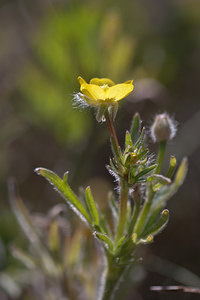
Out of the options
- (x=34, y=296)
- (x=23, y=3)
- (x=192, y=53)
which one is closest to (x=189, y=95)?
(x=192, y=53)

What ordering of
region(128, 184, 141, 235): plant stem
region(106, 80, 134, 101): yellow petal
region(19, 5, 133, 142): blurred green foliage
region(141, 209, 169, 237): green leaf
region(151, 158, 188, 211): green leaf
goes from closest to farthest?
1. region(106, 80, 134, 101): yellow petal
2. region(141, 209, 169, 237): green leaf
3. region(128, 184, 141, 235): plant stem
4. region(151, 158, 188, 211): green leaf
5. region(19, 5, 133, 142): blurred green foliage

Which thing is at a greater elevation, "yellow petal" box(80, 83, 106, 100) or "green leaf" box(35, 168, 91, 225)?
"yellow petal" box(80, 83, 106, 100)

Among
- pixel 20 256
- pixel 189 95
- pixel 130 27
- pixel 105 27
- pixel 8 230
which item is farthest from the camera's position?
pixel 130 27

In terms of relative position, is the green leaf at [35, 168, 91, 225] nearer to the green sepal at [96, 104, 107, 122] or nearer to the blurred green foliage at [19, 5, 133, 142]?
the green sepal at [96, 104, 107, 122]

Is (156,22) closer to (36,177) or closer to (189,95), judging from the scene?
(189,95)

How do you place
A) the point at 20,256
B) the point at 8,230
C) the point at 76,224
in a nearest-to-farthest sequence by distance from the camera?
the point at 20,256 < the point at 76,224 < the point at 8,230

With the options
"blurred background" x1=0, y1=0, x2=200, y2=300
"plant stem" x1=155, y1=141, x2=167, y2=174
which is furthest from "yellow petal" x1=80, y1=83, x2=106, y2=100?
"blurred background" x1=0, y1=0, x2=200, y2=300

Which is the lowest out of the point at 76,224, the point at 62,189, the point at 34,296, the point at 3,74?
the point at 34,296
